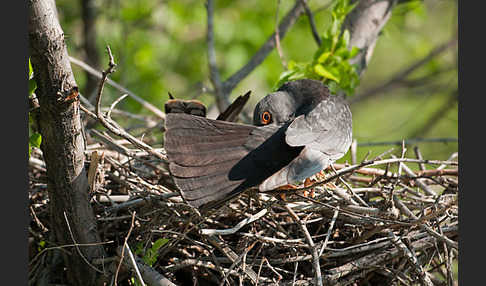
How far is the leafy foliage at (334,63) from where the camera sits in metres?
3.73

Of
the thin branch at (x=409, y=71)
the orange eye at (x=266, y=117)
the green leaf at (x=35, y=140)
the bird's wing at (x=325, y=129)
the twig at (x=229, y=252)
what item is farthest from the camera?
the thin branch at (x=409, y=71)

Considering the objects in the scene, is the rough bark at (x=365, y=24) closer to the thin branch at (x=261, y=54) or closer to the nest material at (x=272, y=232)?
the thin branch at (x=261, y=54)

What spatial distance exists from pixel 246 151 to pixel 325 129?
22.2 inches

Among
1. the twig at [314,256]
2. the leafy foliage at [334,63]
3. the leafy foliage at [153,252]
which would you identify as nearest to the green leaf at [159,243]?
the leafy foliage at [153,252]

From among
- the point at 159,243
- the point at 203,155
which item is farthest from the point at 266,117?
the point at 159,243

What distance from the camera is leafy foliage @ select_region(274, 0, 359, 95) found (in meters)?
3.73

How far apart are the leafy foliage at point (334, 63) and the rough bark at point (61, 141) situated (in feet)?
5.97

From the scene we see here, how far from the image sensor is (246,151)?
9.24 ft

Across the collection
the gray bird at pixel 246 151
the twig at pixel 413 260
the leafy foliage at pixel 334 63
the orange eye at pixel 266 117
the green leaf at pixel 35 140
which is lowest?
the twig at pixel 413 260

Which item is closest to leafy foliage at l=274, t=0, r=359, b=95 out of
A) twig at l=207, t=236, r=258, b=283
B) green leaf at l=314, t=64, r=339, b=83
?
green leaf at l=314, t=64, r=339, b=83

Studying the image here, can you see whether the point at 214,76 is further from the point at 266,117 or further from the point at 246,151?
the point at 246,151

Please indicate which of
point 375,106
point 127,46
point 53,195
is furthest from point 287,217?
point 375,106

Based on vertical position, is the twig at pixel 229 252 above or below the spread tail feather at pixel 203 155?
below

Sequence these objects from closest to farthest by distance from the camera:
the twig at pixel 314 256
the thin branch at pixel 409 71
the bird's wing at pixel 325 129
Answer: the twig at pixel 314 256, the bird's wing at pixel 325 129, the thin branch at pixel 409 71
